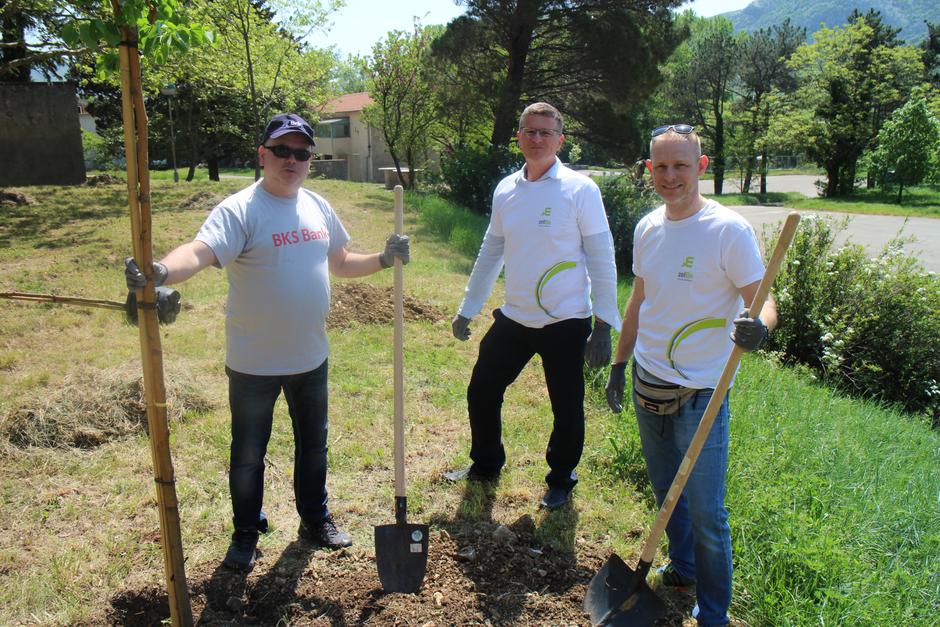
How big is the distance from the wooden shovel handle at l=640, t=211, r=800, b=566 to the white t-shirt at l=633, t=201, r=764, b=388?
0.43 ft

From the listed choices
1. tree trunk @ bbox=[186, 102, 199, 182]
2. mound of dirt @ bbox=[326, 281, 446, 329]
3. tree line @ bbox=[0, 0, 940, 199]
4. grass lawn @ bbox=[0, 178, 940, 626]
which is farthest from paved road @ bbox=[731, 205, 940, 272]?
tree trunk @ bbox=[186, 102, 199, 182]

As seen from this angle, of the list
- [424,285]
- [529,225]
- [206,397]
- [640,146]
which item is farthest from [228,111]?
[529,225]

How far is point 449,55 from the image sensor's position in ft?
52.9

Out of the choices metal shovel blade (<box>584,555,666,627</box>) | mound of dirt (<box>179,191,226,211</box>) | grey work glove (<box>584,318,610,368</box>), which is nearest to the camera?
metal shovel blade (<box>584,555,666,627</box>)

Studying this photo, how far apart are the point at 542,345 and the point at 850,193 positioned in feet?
113

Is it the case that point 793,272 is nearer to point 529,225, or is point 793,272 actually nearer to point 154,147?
point 529,225

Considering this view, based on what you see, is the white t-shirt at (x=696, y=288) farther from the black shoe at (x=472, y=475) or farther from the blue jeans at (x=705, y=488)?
the black shoe at (x=472, y=475)

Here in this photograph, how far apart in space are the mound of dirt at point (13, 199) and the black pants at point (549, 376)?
14.1 meters

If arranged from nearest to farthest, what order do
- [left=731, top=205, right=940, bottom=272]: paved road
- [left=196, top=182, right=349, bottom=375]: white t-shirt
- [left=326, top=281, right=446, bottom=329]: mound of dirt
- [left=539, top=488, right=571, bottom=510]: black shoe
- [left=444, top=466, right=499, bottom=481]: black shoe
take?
[left=196, top=182, right=349, bottom=375]: white t-shirt
[left=539, top=488, right=571, bottom=510]: black shoe
[left=444, top=466, right=499, bottom=481]: black shoe
[left=326, top=281, right=446, bottom=329]: mound of dirt
[left=731, top=205, right=940, bottom=272]: paved road

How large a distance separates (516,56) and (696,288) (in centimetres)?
1471

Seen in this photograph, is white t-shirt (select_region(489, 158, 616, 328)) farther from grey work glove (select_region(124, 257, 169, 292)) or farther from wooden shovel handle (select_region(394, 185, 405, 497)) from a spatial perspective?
grey work glove (select_region(124, 257, 169, 292))

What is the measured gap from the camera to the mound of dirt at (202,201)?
14.1m

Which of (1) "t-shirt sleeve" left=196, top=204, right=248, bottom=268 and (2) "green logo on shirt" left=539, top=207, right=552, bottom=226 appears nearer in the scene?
(1) "t-shirt sleeve" left=196, top=204, right=248, bottom=268

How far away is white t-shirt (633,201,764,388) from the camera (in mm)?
2236
